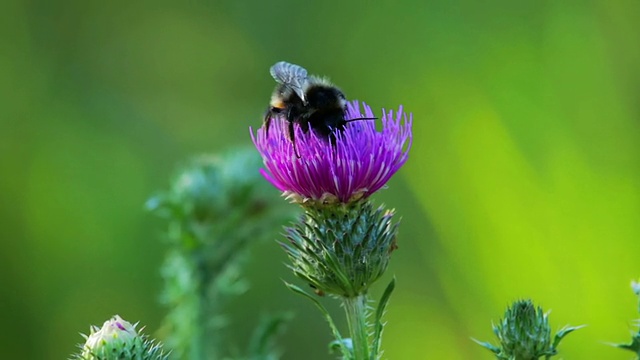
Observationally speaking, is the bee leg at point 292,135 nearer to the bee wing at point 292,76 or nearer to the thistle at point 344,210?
the thistle at point 344,210

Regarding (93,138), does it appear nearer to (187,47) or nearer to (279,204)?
(187,47)

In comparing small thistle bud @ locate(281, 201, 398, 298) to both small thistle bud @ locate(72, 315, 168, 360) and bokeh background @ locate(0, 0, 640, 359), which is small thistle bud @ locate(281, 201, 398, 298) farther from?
bokeh background @ locate(0, 0, 640, 359)

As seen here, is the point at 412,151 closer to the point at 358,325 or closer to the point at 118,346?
the point at 358,325

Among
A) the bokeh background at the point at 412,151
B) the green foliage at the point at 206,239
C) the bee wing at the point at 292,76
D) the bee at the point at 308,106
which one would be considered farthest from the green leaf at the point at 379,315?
the bokeh background at the point at 412,151

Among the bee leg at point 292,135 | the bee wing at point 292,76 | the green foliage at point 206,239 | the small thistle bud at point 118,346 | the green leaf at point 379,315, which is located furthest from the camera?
the green foliage at point 206,239

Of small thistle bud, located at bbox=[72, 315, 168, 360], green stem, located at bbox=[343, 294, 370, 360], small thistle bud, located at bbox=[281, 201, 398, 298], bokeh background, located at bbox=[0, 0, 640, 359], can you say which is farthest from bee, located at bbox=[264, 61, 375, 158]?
bokeh background, located at bbox=[0, 0, 640, 359]

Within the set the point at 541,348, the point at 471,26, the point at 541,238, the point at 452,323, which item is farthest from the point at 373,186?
the point at 471,26
